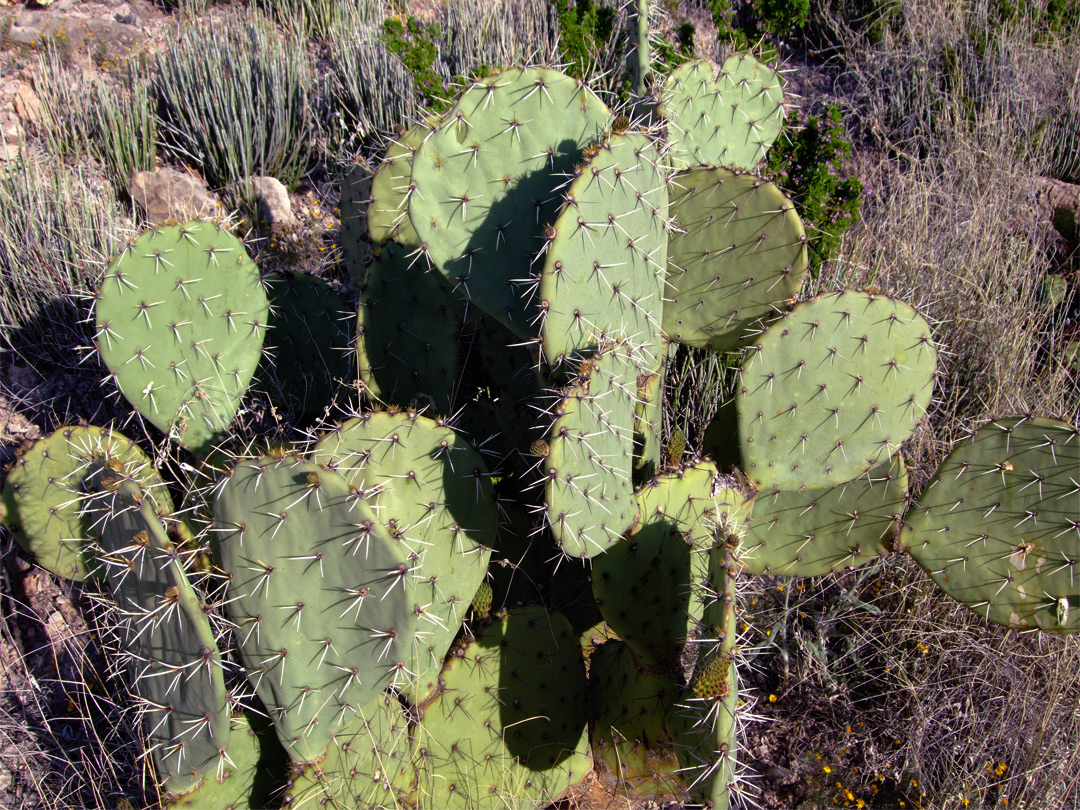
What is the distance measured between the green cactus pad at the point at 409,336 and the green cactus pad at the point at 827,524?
1.08m

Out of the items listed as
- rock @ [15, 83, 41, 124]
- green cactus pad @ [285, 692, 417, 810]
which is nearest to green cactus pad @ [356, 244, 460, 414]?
green cactus pad @ [285, 692, 417, 810]

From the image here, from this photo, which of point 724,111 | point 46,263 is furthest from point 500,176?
point 46,263

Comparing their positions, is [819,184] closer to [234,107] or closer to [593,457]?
[593,457]

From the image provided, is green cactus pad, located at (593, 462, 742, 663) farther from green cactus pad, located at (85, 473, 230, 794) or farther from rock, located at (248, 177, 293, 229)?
rock, located at (248, 177, 293, 229)

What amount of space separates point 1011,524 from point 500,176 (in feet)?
5.71

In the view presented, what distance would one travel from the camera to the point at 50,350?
3029 millimetres

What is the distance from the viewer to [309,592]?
158 centimetres

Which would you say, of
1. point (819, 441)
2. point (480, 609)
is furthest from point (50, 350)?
point (819, 441)

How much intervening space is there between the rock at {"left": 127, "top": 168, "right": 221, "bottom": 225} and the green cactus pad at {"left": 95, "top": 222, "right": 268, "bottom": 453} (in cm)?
150

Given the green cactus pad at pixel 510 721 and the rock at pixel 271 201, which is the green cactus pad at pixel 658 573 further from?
the rock at pixel 271 201

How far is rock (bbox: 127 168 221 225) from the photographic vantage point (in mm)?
3617

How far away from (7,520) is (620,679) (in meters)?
1.97

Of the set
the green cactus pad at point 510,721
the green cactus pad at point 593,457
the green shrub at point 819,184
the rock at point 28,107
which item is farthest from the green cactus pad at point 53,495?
the green shrub at point 819,184

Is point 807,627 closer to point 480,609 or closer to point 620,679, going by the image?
point 620,679
